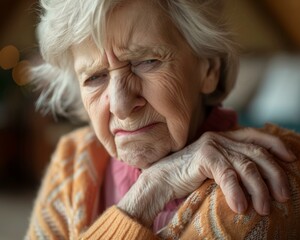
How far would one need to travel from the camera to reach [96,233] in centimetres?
106

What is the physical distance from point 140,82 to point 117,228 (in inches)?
13.2

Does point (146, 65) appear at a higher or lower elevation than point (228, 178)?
higher

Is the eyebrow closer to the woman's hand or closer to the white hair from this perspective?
the white hair

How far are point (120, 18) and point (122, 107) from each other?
0.20 metres

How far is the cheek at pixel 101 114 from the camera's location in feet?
3.68

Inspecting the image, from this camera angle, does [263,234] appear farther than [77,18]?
No

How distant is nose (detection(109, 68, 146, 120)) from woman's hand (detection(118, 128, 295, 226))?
0.15m

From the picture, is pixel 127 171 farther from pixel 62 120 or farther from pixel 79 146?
pixel 62 120

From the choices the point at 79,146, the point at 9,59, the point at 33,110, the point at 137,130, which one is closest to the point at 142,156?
the point at 137,130

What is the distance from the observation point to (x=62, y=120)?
4.06m

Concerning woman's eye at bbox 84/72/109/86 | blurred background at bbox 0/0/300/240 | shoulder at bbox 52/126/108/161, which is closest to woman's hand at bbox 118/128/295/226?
woman's eye at bbox 84/72/109/86

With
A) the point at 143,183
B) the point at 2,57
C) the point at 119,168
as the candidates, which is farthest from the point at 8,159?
the point at 143,183

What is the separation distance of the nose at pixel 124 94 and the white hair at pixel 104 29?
9cm

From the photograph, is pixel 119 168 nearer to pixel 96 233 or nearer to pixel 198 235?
pixel 96 233
